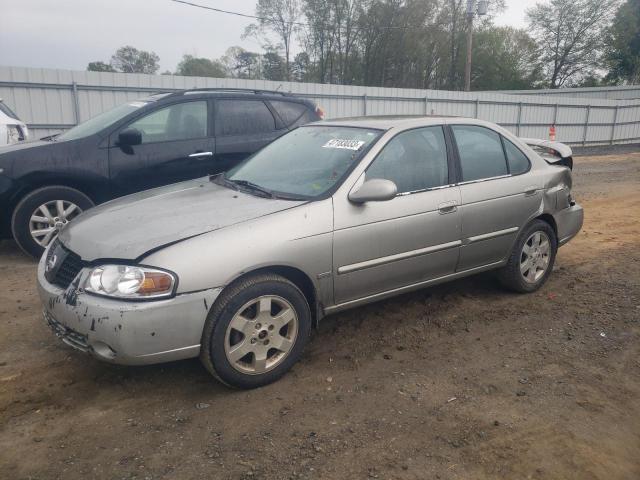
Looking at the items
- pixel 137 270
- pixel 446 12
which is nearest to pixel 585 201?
pixel 137 270

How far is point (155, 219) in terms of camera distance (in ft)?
11.0

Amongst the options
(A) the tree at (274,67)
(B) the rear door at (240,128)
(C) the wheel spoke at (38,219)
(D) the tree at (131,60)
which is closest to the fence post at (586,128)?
(B) the rear door at (240,128)

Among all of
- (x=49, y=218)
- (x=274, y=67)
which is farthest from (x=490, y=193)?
(x=274, y=67)

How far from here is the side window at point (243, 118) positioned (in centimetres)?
656

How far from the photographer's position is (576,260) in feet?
19.4

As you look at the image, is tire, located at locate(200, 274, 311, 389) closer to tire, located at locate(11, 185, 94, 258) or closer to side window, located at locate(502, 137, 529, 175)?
side window, located at locate(502, 137, 529, 175)

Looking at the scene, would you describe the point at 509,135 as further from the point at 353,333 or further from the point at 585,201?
the point at 585,201

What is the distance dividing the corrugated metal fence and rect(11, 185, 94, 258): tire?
665 cm

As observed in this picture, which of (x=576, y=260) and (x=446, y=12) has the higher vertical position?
(x=446, y=12)

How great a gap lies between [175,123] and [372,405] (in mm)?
4475

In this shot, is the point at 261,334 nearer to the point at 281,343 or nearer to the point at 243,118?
the point at 281,343

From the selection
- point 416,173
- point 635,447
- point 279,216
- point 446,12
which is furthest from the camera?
point 446,12

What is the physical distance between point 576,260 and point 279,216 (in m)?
4.09

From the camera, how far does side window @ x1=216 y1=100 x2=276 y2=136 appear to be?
6.56 metres
